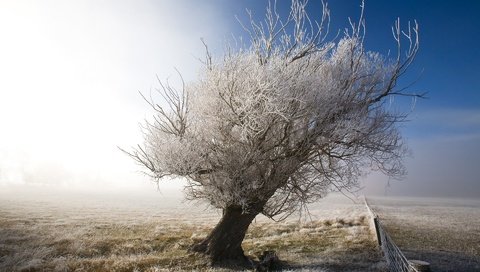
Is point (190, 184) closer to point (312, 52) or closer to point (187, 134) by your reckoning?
point (187, 134)

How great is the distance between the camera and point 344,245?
2067cm

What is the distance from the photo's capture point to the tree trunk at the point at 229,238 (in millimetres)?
16750

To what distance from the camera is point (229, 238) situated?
1688 cm

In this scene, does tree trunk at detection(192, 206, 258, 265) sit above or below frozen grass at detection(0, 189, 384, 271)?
above

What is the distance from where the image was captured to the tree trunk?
1675cm

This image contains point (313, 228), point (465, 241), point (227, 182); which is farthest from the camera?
point (313, 228)

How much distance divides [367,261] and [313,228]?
1252 cm

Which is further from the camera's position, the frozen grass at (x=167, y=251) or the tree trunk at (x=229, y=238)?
the tree trunk at (x=229, y=238)

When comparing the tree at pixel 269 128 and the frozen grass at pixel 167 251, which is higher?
the tree at pixel 269 128

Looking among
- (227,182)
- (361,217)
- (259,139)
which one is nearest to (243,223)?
(227,182)

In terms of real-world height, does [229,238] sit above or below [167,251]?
above

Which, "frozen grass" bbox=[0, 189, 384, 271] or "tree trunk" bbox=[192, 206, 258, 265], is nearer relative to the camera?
"frozen grass" bbox=[0, 189, 384, 271]

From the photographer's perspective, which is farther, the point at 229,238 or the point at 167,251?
the point at 167,251

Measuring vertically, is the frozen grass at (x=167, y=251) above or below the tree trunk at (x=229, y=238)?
below
